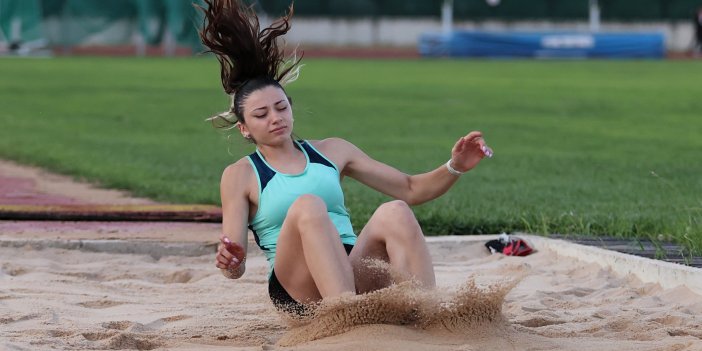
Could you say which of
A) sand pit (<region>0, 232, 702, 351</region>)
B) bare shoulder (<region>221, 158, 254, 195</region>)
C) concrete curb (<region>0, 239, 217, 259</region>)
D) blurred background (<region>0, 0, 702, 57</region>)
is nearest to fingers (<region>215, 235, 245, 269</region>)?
sand pit (<region>0, 232, 702, 351</region>)

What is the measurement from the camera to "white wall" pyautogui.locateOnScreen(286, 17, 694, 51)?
47250 mm

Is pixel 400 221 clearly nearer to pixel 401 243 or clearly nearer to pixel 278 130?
pixel 401 243

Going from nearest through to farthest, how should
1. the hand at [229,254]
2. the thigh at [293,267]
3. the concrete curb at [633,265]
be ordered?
the hand at [229,254]
the thigh at [293,267]
the concrete curb at [633,265]

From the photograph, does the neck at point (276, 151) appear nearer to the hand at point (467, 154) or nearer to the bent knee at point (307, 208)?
the bent knee at point (307, 208)

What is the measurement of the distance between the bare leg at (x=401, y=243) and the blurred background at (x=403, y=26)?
2950 centimetres

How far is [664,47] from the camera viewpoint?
44812mm

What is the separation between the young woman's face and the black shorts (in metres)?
0.54

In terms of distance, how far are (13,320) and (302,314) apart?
1284 millimetres

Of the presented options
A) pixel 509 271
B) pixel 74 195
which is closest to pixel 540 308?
pixel 509 271

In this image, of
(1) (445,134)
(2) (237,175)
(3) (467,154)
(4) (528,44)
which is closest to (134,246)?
(2) (237,175)

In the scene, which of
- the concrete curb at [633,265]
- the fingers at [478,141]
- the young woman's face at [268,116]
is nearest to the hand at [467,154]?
the fingers at [478,141]

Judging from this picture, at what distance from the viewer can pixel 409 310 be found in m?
4.83

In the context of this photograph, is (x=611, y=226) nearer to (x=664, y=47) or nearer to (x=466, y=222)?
(x=466, y=222)

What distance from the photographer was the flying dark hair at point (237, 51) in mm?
5402
